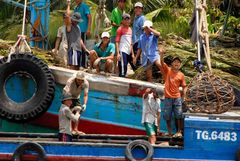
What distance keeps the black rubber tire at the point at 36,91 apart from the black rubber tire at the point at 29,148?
1.13 meters

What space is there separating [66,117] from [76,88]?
0.53 metres

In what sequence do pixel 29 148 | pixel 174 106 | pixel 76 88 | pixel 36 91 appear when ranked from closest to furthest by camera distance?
pixel 29 148, pixel 174 106, pixel 76 88, pixel 36 91

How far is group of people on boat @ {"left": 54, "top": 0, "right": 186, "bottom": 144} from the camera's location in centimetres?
1091

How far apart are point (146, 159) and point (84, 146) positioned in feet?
2.83

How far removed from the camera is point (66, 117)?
10828 millimetres

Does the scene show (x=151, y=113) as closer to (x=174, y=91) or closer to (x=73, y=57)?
(x=174, y=91)

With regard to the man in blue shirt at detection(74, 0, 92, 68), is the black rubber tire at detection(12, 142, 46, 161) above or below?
below

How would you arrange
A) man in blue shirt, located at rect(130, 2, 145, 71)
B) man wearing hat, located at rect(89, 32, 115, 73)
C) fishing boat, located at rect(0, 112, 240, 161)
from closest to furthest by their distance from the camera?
fishing boat, located at rect(0, 112, 240, 161), man wearing hat, located at rect(89, 32, 115, 73), man in blue shirt, located at rect(130, 2, 145, 71)

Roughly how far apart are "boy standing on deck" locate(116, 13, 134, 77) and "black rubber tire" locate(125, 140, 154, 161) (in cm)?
234

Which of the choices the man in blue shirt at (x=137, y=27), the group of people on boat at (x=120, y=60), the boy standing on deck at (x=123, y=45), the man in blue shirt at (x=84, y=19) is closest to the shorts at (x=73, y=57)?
the group of people on boat at (x=120, y=60)

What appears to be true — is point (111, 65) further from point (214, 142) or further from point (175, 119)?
point (214, 142)

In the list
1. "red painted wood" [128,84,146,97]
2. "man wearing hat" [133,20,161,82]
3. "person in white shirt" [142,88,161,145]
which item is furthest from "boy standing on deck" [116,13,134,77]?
"person in white shirt" [142,88,161,145]

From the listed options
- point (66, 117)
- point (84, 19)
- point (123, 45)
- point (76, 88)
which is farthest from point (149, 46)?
point (66, 117)

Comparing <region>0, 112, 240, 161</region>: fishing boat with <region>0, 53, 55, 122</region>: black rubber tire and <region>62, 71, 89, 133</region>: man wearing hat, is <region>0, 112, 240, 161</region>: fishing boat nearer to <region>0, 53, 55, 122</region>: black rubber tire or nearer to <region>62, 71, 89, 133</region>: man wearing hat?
<region>62, 71, 89, 133</region>: man wearing hat
